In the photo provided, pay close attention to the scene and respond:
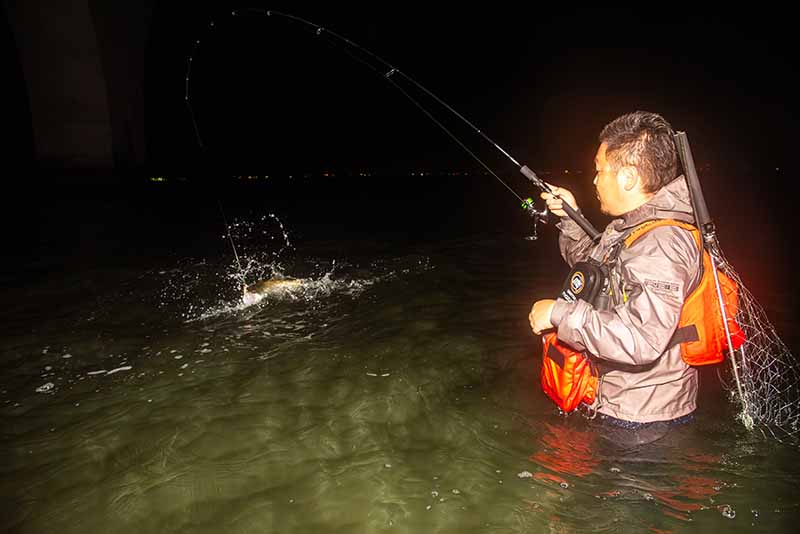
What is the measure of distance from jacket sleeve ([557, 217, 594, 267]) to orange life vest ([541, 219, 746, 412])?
3.42 ft

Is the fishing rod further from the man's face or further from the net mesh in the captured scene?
the man's face

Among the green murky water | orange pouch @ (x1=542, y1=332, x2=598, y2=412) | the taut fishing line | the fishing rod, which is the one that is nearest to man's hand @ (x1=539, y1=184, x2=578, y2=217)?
the taut fishing line

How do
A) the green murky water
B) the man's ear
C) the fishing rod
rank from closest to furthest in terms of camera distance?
the fishing rod, the green murky water, the man's ear

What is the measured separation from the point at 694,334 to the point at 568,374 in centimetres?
87

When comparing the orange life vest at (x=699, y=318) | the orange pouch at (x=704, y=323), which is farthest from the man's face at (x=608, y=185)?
the orange pouch at (x=704, y=323)

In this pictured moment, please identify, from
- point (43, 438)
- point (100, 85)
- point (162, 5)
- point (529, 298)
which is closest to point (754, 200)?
point (529, 298)

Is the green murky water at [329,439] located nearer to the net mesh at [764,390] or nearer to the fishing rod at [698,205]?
the net mesh at [764,390]

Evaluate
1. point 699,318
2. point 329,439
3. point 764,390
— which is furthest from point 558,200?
point 764,390

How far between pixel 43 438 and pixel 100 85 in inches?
1142

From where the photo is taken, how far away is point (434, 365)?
227 inches

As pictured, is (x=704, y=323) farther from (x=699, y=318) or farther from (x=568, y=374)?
(x=568, y=374)

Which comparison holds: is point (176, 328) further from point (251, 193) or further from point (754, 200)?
point (754, 200)

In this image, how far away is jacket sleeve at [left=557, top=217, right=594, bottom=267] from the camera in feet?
14.5

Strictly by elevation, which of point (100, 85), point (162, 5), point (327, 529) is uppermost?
point (162, 5)
